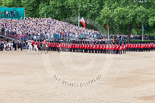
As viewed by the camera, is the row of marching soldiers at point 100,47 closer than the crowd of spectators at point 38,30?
Yes

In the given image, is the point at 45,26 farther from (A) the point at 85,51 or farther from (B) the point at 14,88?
(B) the point at 14,88

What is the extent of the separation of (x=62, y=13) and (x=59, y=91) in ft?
198

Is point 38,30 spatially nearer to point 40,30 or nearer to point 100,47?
point 40,30

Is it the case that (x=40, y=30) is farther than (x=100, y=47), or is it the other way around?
(x=40, y=30)

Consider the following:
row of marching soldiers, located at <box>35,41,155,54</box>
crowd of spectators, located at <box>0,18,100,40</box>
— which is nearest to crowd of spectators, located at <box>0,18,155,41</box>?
crowd of spectators, located at <box>0,18,100,40</box>

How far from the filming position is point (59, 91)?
14367 mm

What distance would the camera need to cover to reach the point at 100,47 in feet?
129

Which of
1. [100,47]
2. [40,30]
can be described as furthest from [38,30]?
[100,47]

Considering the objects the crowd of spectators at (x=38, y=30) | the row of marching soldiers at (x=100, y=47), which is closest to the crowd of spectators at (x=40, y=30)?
the crowd of spectators at (x=38, y=30)

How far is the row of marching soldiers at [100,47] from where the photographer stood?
125 feet

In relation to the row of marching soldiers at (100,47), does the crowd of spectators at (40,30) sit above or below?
above

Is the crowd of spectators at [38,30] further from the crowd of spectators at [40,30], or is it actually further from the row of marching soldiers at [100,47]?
the row of marching soldiers at [100,47]

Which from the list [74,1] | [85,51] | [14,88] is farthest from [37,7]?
[14,88]

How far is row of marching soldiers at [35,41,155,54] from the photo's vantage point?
125ft
